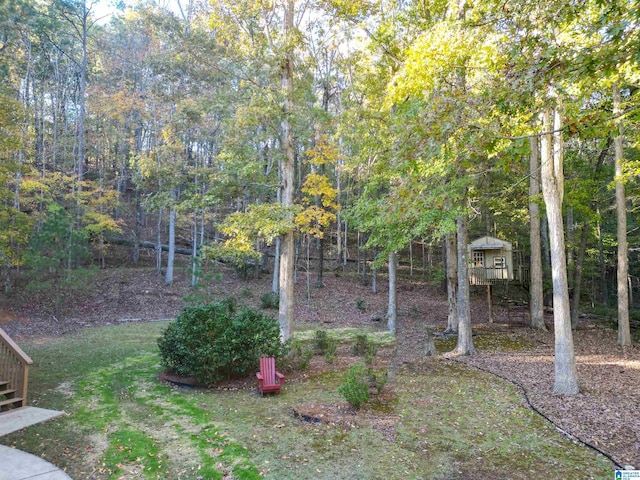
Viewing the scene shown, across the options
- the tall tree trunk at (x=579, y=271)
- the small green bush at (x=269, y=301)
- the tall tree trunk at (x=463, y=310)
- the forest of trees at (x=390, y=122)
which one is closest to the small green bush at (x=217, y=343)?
the forest of trees at (x=390, y=122)

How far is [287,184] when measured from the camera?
10.4 meters

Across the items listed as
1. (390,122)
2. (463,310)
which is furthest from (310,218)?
(463,310)

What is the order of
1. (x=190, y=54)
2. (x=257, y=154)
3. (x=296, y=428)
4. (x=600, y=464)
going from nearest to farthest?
(x=600, y=464) < (x=296, y=428) < (x=257, y=154) < (x=190, y=54)

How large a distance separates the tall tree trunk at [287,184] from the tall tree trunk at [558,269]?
5689 mm

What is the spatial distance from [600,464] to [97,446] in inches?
233

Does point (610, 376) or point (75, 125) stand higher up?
point (75, 125)

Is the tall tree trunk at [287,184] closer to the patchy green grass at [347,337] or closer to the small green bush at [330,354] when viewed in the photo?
the small green bush at [330,354]

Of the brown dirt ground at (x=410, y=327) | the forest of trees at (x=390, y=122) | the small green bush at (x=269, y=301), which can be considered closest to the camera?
the forest of trees at (x=390, y=122)

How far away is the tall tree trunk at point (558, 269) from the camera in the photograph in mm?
6727

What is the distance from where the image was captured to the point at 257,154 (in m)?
9.95

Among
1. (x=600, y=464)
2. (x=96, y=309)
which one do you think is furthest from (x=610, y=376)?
(x=96, y=309)

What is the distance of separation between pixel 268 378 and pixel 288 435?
6.33 ft

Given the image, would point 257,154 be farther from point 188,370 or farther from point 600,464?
point 600,464

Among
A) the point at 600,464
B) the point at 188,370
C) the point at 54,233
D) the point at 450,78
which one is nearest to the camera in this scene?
the point at 600,464
